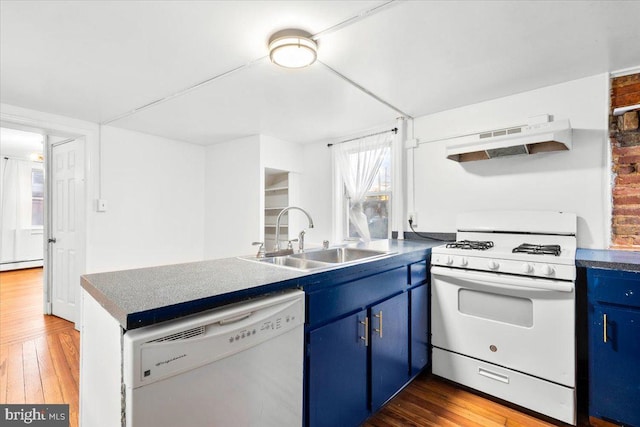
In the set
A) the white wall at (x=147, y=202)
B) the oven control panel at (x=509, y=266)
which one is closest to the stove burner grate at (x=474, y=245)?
the oven control panel at (x=509, y=266)

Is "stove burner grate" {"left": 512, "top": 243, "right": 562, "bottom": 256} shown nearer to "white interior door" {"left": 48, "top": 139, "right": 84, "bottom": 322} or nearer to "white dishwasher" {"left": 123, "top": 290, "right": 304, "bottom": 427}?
"white dishwasher" {"left": 123, "top": 290, "right": 304, "bottom": 427}

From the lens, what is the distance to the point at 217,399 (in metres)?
1.04

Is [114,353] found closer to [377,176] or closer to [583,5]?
[583,5]

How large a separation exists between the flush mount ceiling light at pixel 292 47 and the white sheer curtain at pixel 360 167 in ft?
5.72

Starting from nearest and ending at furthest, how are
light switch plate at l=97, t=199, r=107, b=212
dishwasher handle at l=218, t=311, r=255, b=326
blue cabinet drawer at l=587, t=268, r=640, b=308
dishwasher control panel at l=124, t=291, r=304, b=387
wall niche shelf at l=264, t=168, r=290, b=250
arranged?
1. dishwasher control panel at l=124, t=291, r=304, b=387
2. dishwasher handle at l=218, t=311, r=255, b=326
3. blue cabinet drawer at l=587, t=268, r=640, b=308
4. light switch plate at l=97, t=199, r=107, b=212
5. wall niche shelf at l=264, t=168, r=290, b=250

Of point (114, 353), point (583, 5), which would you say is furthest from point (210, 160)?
point (583, 5)

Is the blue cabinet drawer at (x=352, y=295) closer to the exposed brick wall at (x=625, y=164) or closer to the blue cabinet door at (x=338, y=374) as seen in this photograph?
the blue cabinet door at (x=338, y=374)

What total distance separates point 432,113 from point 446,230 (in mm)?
1132

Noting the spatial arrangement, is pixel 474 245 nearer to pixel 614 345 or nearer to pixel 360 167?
pixel 614 345

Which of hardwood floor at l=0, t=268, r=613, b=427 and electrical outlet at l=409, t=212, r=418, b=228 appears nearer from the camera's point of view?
hardwood floor at l=0, t=268, r=613, b=427

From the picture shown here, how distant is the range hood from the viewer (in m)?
2.01

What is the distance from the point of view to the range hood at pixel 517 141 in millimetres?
2010

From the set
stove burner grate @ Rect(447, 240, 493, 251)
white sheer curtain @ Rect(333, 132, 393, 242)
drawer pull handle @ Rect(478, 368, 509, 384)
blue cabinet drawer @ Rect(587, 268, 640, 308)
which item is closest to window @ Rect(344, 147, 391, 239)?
white sheer curtain @ Rect(333, 132, 393, 242)

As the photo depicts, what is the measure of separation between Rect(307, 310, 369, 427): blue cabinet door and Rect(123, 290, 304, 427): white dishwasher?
0.11 m
